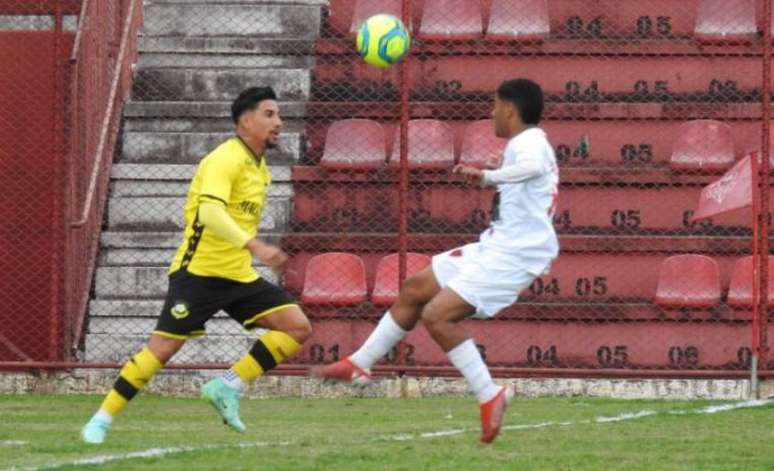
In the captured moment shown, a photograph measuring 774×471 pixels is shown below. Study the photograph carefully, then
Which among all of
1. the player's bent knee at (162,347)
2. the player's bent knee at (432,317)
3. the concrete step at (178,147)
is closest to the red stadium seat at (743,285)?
the concrete step at (178,147)

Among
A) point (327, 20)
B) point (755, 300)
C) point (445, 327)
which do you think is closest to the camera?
point (445, 327)

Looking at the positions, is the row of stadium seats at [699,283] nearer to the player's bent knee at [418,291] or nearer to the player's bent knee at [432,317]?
the player's bent knee at [418,291]

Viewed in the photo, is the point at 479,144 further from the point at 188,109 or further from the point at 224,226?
the point at 224,226

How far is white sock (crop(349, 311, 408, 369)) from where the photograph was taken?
10.1 meters

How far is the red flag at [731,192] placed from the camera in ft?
45.8

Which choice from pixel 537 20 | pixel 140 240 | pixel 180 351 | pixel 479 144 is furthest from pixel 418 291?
pixel 537 20

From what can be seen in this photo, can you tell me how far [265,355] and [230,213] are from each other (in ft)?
2.70

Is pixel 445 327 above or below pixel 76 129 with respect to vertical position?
below

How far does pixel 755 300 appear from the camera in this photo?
14.7m

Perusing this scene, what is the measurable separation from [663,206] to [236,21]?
4.65 m

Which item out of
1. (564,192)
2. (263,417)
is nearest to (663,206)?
(564,192)

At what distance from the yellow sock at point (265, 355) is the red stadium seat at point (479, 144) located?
5.98 m

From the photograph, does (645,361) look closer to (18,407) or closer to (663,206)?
(663,206)

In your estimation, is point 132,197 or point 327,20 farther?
point 327,20
